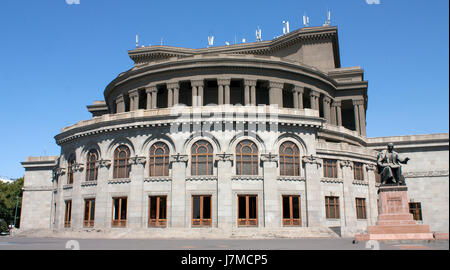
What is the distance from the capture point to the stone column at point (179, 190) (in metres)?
35.0

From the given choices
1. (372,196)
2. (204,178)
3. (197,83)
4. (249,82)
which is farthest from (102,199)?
(372,196)

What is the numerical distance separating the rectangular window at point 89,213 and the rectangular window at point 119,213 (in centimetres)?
284

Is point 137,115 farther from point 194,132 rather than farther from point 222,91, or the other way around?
point 222,91

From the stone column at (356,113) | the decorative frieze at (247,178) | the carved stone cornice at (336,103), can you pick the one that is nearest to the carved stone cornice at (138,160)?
the decorative frieze at (247,178)

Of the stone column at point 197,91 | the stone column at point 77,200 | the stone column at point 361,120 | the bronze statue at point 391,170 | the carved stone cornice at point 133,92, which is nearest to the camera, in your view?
the bronze statue at point 391,170

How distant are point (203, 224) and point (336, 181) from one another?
13.9m

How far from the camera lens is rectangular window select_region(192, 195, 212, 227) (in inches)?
1376

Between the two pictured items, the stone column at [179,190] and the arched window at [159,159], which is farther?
the arched window at [159,159]

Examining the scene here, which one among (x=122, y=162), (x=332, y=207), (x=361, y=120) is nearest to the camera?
(x=122, y=162)

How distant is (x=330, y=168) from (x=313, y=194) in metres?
4.59

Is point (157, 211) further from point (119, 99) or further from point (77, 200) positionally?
point (119, 99)

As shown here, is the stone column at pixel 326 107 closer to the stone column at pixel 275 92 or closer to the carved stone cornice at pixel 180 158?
the stone column at pixel 275 92

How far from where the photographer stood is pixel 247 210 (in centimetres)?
3512
